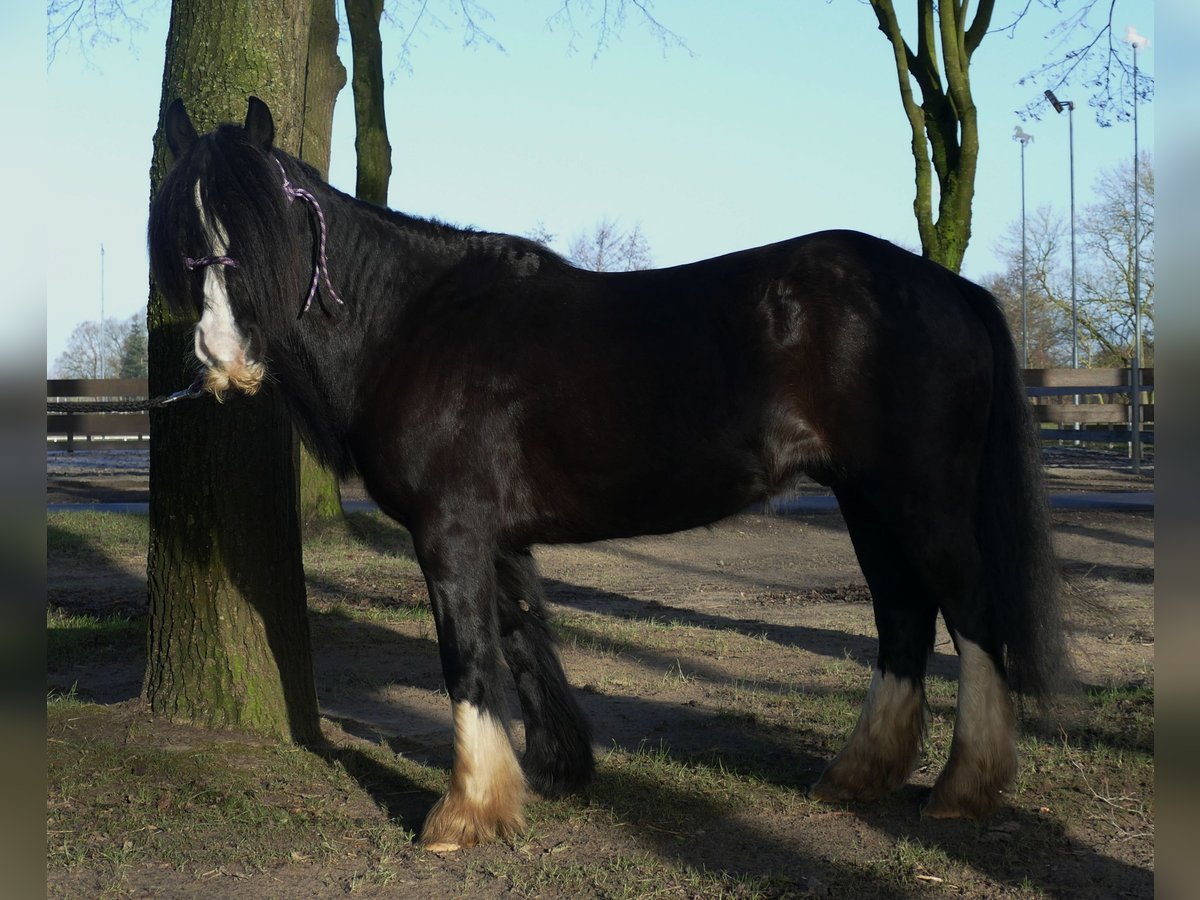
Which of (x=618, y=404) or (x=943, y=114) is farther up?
(x=943, y=114)

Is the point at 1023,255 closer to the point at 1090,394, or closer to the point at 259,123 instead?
the point at 1090,394

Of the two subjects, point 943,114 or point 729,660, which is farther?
point 943,114

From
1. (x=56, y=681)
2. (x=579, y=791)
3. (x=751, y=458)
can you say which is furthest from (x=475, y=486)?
(x=56, y=681)

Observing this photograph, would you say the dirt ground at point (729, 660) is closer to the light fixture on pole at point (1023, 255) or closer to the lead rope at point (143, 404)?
the lead rope at point (143, 404)

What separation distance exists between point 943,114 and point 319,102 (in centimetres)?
881

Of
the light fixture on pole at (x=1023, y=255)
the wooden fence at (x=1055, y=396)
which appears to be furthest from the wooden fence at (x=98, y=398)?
the light fixture on pole at (x=1023, y=255)

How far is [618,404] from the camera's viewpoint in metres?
3.87

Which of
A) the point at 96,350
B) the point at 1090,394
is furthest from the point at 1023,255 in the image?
the point at 96,350

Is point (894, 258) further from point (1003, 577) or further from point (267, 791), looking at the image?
point (267, 791)

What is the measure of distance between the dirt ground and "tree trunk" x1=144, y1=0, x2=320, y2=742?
637mm

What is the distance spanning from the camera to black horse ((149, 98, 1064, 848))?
3.78 m

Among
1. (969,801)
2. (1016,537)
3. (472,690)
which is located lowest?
(969,801)

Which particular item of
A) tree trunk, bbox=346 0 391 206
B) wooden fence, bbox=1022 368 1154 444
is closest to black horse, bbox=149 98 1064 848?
tree trunk, bbox=346 0 391 206

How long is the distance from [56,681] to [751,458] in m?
4.36
